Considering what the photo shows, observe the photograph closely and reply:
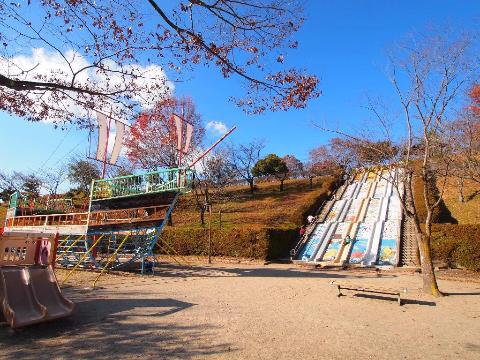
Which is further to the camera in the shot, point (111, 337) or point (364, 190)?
point (364, 190)

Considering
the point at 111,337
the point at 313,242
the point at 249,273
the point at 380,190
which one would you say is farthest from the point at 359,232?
the point at 111,337

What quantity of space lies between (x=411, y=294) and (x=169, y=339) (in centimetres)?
739

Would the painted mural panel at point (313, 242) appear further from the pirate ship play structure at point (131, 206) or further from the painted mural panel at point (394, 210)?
the pirate ship play structure at point (131, 206)

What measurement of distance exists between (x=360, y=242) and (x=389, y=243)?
150 centimetres

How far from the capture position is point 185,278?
1315 centimetres

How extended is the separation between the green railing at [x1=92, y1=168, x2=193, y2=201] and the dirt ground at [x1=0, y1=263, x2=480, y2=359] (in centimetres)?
346

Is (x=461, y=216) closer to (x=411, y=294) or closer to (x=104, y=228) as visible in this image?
(x=411, y=294)

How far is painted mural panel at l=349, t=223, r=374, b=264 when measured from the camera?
18219 millimetres

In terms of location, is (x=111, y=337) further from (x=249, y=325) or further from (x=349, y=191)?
(x=349, y=191)

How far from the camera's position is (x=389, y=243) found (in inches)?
750

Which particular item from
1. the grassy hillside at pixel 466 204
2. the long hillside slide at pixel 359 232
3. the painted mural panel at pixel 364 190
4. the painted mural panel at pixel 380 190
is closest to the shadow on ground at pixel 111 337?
the long hillside slide at pixel 359 232

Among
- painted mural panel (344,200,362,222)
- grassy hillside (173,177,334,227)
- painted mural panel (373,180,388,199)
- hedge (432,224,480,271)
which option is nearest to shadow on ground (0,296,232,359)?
hedge (432,224,480,271)

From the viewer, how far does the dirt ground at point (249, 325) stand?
5191 millimetres

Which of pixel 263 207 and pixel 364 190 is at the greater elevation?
pixel 364 190
